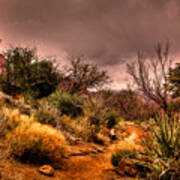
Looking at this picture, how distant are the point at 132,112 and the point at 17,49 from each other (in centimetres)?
1424

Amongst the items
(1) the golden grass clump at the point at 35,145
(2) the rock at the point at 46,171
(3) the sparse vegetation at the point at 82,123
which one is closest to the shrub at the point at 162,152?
(3) the sparse vegetation at the point at 82,123

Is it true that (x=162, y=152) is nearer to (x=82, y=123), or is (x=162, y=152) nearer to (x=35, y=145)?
(x=35, y=145)

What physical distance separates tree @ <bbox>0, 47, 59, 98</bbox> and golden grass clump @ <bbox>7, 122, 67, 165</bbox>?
32.8 feet

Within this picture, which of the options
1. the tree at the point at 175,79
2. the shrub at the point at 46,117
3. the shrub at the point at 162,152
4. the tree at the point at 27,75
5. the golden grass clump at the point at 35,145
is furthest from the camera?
the tree at the point at 27,75

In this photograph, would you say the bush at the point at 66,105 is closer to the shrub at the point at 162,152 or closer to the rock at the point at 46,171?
the rock at the point at 46,171

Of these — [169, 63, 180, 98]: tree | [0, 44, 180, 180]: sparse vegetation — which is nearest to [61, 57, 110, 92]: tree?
[0, 44, 180, 180]: sparse vegetation

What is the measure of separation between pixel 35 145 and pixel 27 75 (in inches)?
472

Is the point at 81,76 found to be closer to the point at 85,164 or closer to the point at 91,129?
the point at 91,129

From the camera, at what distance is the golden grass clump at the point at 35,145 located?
3.48 m

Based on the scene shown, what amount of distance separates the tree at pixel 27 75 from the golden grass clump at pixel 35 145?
32.8 ft

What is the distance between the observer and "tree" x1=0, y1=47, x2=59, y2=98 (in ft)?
45.8

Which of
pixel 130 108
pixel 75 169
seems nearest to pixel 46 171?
pixel 75 169

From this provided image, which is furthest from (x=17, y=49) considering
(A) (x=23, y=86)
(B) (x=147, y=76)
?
(B) (x=147, y=76)

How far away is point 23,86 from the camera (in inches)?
546
